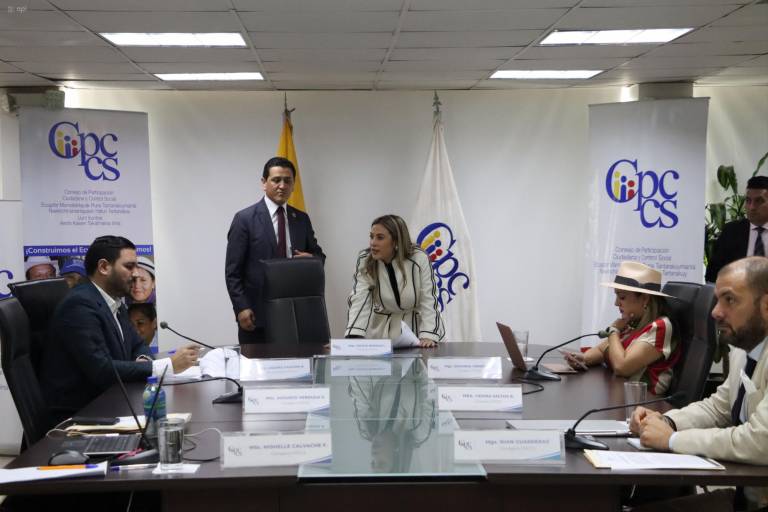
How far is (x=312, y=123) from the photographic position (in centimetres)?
714

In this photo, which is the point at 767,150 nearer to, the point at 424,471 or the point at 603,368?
the point at 603,368

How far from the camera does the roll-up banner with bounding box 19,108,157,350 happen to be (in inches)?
242

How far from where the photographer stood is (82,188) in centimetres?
626

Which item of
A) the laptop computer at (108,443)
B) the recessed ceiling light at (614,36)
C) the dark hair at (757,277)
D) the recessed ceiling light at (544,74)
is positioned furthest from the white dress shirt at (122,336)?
the recessed ceiling light at (544,74)

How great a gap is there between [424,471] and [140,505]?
1240 millimetres

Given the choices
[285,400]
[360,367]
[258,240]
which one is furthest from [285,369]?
[258,240]

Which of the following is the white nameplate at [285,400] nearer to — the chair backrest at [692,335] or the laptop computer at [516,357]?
the laptop computer at [516,357]

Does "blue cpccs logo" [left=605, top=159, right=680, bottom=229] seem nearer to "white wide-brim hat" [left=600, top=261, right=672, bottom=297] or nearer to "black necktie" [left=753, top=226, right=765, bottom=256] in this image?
"black necktie" [left=753, top=226, right=765, bottom=256]

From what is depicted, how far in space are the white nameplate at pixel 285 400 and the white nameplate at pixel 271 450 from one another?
1.94 feet

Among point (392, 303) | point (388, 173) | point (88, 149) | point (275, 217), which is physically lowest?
point (392, 303)

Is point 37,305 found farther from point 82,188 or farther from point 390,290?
point 82,188

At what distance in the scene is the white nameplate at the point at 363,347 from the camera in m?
3.85

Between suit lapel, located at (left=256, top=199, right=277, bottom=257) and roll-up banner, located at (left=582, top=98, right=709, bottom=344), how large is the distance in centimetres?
282

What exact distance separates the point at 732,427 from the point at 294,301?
2.85 meters
